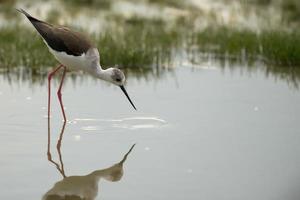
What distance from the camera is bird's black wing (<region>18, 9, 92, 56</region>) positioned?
707 centimetres

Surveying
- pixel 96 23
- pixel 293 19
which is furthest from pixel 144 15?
pixel 293 19

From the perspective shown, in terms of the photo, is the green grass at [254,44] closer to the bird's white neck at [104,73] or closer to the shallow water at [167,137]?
the shallow water at [167,137]

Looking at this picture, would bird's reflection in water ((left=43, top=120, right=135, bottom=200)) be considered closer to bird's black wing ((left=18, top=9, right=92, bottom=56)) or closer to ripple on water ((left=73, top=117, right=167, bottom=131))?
ripple on water ((left=73, top=117, right=167, bottom=131))

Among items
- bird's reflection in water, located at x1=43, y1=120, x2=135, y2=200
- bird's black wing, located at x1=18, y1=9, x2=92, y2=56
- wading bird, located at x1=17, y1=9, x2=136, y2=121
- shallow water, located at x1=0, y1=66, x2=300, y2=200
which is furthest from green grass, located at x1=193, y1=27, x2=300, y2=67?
bird's reflection in water, located at x1=43, y1=120, x2=135, y2=200

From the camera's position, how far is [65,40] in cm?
711

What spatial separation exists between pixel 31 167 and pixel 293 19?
7859 mm

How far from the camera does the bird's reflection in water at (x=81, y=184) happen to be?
4934 millimetres

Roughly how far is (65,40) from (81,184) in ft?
7.63

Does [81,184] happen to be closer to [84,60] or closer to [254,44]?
[84,60]

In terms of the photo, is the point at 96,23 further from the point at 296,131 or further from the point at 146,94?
the point at 296,131

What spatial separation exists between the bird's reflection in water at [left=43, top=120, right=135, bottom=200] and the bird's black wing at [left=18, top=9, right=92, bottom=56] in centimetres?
168

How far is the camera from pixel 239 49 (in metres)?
9.80

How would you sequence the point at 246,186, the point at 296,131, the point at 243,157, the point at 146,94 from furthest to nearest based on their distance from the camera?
the point at 146,94 < the point at 296,131 < the point at 243,157 < the point at 246,186

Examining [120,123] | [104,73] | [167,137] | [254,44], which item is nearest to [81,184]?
[167,137]
